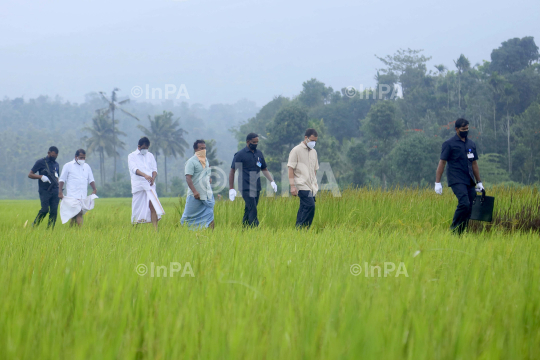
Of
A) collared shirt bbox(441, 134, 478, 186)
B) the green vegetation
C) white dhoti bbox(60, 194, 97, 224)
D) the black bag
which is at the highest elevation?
collared shirt bbox(441, 134, 478, 186)

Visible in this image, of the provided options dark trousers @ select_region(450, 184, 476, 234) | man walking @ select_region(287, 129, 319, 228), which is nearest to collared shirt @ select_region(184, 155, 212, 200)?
man walking @ select_region(287, 129, 319, 228)

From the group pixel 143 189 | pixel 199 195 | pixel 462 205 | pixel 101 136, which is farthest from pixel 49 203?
pixel 101 136

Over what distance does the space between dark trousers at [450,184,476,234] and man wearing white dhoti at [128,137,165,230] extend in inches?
193

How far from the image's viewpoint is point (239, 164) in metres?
8.19

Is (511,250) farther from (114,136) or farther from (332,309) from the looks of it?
(114,136)

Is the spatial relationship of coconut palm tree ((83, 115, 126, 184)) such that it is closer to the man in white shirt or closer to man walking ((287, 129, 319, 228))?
the man in white shirt

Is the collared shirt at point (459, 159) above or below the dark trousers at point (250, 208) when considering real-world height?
above

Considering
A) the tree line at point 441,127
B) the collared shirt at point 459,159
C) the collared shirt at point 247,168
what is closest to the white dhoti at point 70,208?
the collared shirt at point 247,168

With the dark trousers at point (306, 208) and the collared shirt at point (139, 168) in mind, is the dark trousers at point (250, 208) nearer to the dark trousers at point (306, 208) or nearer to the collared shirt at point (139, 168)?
the dark trousers at point (306, 208)

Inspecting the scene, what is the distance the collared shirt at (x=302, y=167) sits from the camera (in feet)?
25.5

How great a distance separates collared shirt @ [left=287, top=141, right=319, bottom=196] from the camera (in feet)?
25.5

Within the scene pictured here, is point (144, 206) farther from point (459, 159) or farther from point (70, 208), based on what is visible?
point (459, 159)

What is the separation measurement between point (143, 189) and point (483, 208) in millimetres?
5661

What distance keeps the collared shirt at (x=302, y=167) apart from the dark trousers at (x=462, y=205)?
221cm
